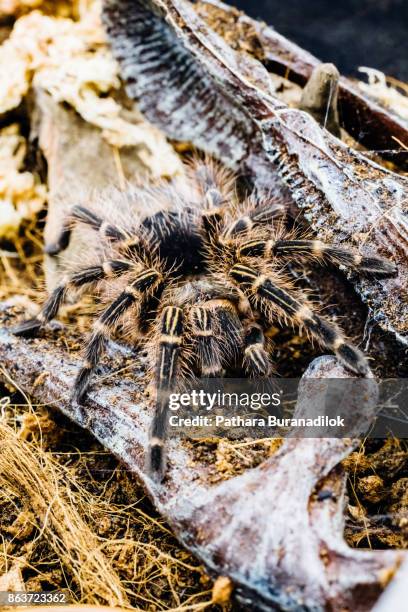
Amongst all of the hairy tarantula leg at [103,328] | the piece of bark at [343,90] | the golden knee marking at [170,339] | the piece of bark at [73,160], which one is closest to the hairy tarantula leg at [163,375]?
the golden knee marking at [170,339]

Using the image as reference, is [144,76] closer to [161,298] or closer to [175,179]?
[175,179]

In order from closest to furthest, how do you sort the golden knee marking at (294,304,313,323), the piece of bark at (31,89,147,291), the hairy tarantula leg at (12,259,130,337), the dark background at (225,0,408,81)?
the golden knee marking at (294,304,313,323) → the hairy tarantula leg at (12,259,130,337) → the dark background at (225,0,408,81) → the piece of bark at (31,89,147,291)

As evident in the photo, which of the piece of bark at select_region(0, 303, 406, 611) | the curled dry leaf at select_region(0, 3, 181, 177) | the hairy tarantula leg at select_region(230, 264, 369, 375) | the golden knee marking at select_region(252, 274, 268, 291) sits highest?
the curled dry leaf at select_region(0, 3, 181, 177)

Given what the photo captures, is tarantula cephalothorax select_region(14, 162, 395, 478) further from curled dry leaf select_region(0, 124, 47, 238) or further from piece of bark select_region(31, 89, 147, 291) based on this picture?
curled dry leaf select_region(0, 124, 47, 238)

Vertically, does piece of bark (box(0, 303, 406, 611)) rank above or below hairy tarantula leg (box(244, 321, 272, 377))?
below

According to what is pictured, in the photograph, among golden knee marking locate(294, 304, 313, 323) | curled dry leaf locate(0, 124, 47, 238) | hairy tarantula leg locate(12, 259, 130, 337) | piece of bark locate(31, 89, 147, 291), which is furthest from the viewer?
curled dry leaf locate(0, 124, 47, 238)

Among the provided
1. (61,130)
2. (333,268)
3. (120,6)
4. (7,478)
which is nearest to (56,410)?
(7,478)

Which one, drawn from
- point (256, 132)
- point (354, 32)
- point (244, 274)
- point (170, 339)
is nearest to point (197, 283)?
point (244, 274)

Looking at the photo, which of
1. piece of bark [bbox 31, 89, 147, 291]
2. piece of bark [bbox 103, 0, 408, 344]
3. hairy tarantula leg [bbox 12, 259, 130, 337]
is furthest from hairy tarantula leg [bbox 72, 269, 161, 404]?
piece of bark [bbox 31, 89, 147, 291]
